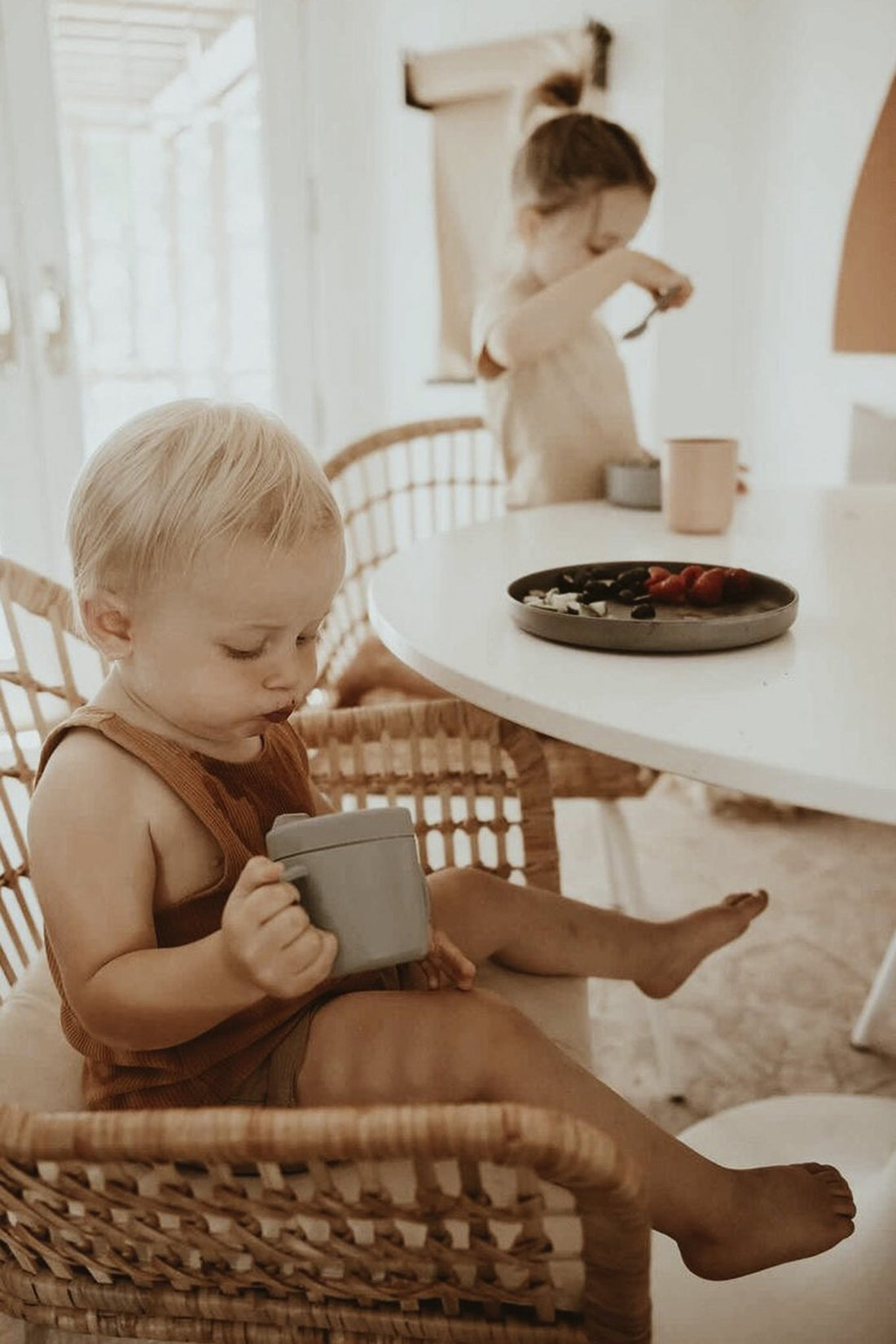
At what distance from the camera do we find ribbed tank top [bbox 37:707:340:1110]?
0.78 meters

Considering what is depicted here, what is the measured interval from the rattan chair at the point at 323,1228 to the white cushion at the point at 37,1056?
10 cm

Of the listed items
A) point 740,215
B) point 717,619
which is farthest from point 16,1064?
point 740,215

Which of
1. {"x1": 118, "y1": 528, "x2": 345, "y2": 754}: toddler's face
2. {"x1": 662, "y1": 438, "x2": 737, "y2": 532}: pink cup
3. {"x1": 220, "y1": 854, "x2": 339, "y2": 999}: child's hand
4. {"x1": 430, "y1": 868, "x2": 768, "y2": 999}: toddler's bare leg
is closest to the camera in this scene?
{"x1": 220, "y1": 854, "x2": 339, "y2": 999}: child's hand

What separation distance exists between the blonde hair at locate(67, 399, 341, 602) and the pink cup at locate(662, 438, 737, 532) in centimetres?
59

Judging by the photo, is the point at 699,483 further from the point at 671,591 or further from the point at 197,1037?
the point at 197,1037

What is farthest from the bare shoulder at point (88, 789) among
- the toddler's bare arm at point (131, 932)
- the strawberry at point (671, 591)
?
the strawberry at point (671, 591)

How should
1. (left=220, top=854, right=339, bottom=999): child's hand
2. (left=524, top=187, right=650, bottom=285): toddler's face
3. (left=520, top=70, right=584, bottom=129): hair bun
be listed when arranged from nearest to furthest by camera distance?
(left=220, top=854, right=339, bottom=999): child's hand → (left=524, top=187, right=650, bottom=285): toddler's face → (left=520, top=70, right=584, bottom=129): hair bun

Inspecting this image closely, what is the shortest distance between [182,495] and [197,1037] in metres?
0.37

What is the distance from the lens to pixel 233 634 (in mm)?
769

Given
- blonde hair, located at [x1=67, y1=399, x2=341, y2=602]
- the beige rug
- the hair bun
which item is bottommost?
the beige rug

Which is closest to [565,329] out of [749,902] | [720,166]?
[749,902]

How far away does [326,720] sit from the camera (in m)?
1.10

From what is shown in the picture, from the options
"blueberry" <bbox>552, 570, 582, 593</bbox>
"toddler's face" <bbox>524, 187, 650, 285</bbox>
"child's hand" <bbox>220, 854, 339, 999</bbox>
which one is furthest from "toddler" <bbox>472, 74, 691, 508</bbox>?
"child's hand" <bbox>220, 854, 339, 999</bbox>

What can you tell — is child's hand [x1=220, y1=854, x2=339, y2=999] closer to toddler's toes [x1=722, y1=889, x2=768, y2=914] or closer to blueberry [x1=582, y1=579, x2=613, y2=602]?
blueberry [x1=582, y1=579, x2=613, y2=602]
